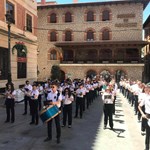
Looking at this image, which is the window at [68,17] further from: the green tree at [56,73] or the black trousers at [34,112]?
the black trousers at [34,112]

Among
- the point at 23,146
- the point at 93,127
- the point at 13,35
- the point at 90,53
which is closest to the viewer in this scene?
the point at 23,146

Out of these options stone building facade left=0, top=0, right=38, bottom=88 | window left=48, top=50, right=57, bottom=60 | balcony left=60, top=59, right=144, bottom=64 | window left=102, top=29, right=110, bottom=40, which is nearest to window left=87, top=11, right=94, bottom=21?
window left=102, top=29, right=110, bottom=40

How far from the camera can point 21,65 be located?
22.2 metres

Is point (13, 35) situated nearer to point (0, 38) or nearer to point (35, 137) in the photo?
point (0, 38)

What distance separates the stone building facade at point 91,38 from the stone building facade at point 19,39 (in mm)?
12631

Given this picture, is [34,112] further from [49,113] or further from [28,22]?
[28,22]

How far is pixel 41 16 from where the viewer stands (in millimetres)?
39281

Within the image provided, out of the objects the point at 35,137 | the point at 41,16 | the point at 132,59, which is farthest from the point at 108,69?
the point at 35,137

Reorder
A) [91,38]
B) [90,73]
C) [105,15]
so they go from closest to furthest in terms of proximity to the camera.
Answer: [90,73] → [105,15] → [91,38]

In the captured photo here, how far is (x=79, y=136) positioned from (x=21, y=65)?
14985 mm

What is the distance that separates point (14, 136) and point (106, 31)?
1220 inches

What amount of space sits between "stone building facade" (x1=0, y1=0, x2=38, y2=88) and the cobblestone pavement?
9053 millimetres

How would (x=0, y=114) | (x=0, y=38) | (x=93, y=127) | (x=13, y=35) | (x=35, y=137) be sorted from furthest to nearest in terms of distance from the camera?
(x=13, y=35)
(x=0, y=38)
(x=0, y=114)
(x=93, y=127)
(x=35, y=137)

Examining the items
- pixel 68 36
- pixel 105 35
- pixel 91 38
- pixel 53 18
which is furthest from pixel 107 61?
pixel 53 18
